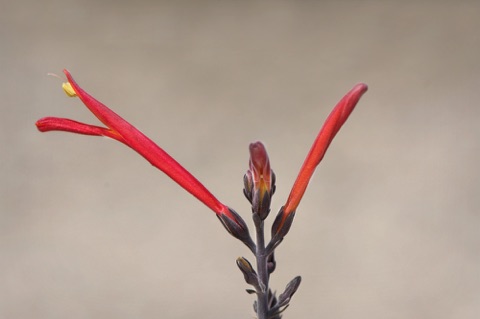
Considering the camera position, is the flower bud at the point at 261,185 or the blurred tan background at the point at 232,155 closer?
the flower bud at the point at 261,185

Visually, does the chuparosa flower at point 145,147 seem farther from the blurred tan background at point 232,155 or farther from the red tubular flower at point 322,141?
the blurred tan background at point 232,155

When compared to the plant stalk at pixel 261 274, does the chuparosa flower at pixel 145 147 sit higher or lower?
higher

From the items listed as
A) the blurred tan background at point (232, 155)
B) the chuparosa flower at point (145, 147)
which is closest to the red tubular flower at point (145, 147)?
the chuparosa flower at point (145, 147)

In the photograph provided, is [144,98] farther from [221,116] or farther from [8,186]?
[8,186]

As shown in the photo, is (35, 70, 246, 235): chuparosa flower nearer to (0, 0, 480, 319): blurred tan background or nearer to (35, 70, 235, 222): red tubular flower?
(35, 70, 235, 222): red tubular flower

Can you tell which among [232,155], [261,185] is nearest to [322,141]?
[261,185]

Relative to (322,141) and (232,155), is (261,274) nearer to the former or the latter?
(322,141)
